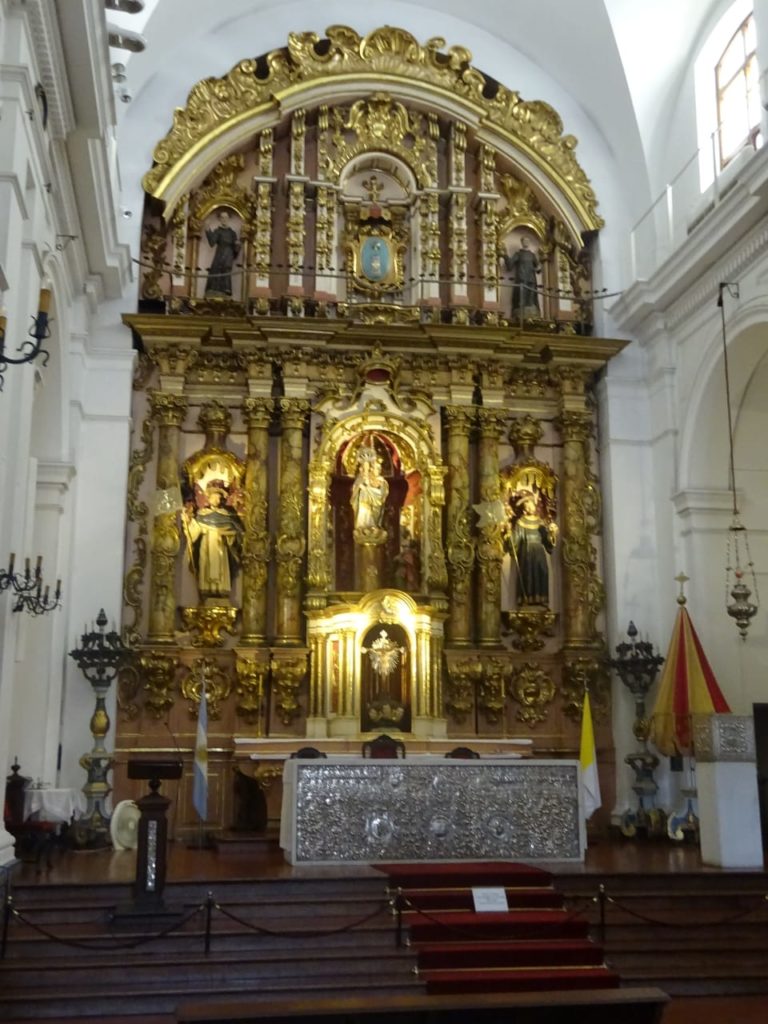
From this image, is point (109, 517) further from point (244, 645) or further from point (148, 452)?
point (244, 645)

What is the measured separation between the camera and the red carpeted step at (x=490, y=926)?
8602mm

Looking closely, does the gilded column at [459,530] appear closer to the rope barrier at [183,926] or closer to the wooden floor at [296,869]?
the wooden floor at [296,869]

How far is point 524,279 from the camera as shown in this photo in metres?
15.9

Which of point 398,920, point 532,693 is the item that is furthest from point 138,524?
point 398,920

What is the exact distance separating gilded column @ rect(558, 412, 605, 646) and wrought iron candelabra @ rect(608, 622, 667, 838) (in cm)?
61

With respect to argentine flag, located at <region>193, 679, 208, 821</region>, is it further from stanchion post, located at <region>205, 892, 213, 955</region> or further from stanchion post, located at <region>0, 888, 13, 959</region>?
stanchion post, located at <region>0, 888, 13, 959</region>

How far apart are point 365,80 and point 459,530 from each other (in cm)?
622

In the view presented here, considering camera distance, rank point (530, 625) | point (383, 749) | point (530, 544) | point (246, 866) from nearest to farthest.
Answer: point (246, 866), point (383, 749), point (530, 625), point (530, 544)

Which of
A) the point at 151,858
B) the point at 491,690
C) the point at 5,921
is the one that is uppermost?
the point at 491,690

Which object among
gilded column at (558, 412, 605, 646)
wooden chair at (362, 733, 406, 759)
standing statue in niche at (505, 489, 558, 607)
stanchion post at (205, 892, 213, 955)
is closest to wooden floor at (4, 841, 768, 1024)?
stanchion post at (205, 892, 213, 955)

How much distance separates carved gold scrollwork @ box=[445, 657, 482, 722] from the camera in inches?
566

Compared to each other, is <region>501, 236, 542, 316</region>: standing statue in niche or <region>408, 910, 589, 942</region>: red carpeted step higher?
<region>501, 236, 542, 316</region>: standing statue in niche

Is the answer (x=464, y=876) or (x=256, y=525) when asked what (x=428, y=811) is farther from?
(x=256, y=525)

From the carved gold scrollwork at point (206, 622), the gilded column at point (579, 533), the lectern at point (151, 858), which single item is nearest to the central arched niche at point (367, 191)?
the gilded column at point (579, 533)
